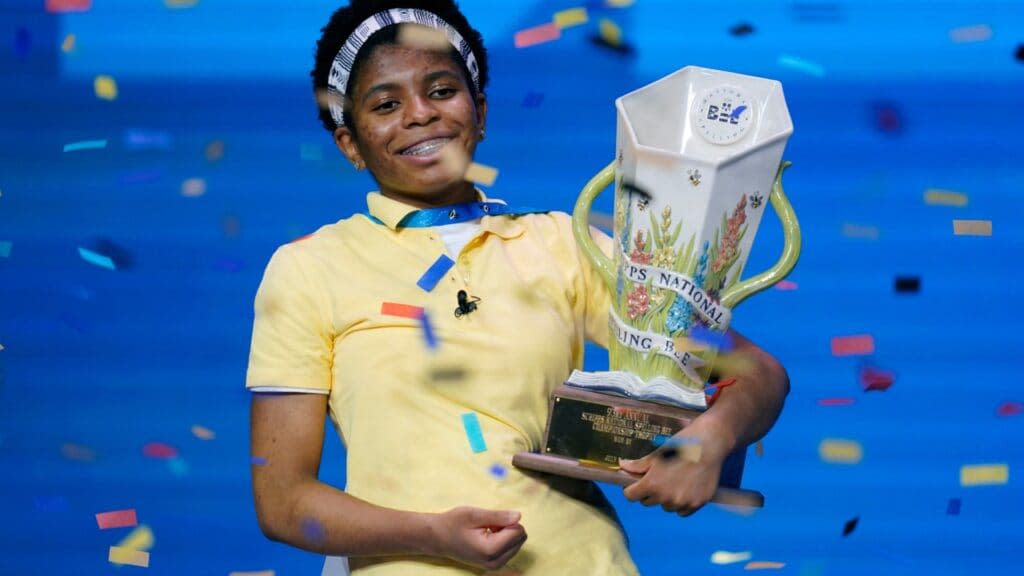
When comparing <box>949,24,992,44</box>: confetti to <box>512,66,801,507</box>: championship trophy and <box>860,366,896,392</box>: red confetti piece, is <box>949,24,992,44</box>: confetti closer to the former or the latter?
<box>860,366,896,392</box>: red confetti piece

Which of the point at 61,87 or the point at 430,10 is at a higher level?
the point at 430,10

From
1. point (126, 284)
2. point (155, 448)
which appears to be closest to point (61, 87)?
point (126, 284)

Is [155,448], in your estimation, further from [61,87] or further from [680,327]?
[680,327]

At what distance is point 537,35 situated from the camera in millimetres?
2762

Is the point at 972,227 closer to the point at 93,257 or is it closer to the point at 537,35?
the point at 537,35

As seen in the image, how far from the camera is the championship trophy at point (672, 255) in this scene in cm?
183

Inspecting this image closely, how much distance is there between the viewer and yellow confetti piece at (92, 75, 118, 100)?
114 inches

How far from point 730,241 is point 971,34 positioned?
4.08 ft

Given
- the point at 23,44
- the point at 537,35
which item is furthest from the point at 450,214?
the point at 23,44

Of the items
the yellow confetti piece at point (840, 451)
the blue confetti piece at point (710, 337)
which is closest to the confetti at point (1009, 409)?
the yellow confetti piece at point (840, 451)

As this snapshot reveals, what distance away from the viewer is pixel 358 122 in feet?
6.56

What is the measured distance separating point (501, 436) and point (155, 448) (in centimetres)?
119

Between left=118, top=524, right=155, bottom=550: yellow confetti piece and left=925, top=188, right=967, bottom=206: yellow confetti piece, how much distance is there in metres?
1.38

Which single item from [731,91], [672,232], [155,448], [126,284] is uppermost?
[731,91]
